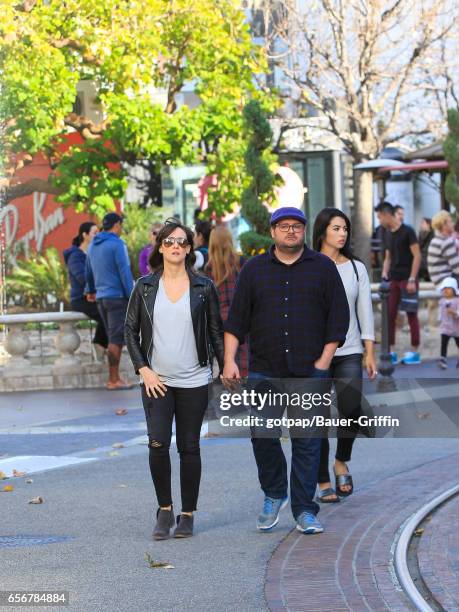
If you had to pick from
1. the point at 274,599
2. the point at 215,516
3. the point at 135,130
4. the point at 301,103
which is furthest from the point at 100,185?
the point at 274,599

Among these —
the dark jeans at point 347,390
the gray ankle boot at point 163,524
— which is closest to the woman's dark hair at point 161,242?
the dark jeans at point 347,390

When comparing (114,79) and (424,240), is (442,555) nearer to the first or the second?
(424,240)

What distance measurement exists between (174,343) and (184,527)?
3.28 feet

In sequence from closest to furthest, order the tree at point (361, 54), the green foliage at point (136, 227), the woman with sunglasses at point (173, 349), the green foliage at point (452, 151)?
1. the woman with sunglasses at point (173, 349)
2. the green foliage at point (452, 151)
3. the green foliage at point (136, 227)
4. the tree at point (361, 54)

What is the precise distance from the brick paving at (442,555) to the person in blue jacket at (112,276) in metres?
7.01

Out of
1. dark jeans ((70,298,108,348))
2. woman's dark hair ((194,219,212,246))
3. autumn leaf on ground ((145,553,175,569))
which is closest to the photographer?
autumn leaf on ground ((145,553,175,569))

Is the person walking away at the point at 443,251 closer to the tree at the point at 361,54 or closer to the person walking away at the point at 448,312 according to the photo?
the person walking away at the point at 448,312

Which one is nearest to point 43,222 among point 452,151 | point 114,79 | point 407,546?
point 114,79

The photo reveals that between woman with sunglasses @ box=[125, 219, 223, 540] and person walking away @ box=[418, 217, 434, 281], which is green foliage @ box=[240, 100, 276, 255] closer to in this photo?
person walking away @ box=[418, 217, 434, 281]

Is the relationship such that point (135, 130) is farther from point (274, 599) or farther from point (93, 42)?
point (274, 599)

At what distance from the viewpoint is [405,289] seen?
17422mm

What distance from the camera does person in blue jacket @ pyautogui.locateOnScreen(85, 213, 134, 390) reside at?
Result: 1507 centimetres

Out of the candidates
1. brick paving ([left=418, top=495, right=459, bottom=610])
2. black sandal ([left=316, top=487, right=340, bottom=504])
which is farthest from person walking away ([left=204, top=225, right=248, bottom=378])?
brick paving ([left=418, top=495, right=459, bottom=610])

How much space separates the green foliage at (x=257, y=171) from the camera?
19.8m
